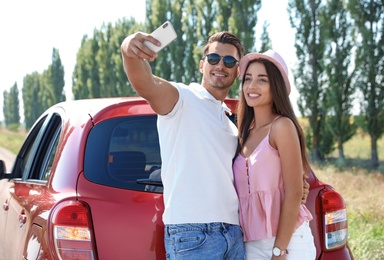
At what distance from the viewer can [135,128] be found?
3.49 m

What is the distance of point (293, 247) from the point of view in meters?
2.89

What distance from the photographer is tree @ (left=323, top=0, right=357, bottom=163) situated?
24.7m

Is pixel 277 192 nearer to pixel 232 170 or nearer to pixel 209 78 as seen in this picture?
pixel 232 170

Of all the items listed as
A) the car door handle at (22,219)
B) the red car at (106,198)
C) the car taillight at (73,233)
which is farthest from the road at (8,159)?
the car taillight at (73,233)

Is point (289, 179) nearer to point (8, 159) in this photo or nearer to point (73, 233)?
point (73, 233)

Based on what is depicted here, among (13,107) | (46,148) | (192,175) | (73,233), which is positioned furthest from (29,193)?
(13,107)

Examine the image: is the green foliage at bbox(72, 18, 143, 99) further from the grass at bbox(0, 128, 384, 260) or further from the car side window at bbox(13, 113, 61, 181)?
the car side window at bbox(13, 113, 61, 181)

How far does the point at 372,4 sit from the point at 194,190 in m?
22.2

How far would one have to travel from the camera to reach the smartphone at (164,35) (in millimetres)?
2488

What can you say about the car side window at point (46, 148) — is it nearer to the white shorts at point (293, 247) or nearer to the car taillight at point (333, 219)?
the white shorts at point (293, 247)

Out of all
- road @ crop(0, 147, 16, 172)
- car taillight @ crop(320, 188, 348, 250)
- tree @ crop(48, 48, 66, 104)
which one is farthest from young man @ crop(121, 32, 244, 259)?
tree @ crop(48, 48, 66, 104)

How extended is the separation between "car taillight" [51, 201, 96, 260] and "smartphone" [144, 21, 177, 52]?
892 millimetres

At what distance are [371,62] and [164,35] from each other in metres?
21.5

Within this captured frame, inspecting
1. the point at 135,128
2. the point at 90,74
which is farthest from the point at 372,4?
the point at 90,74
